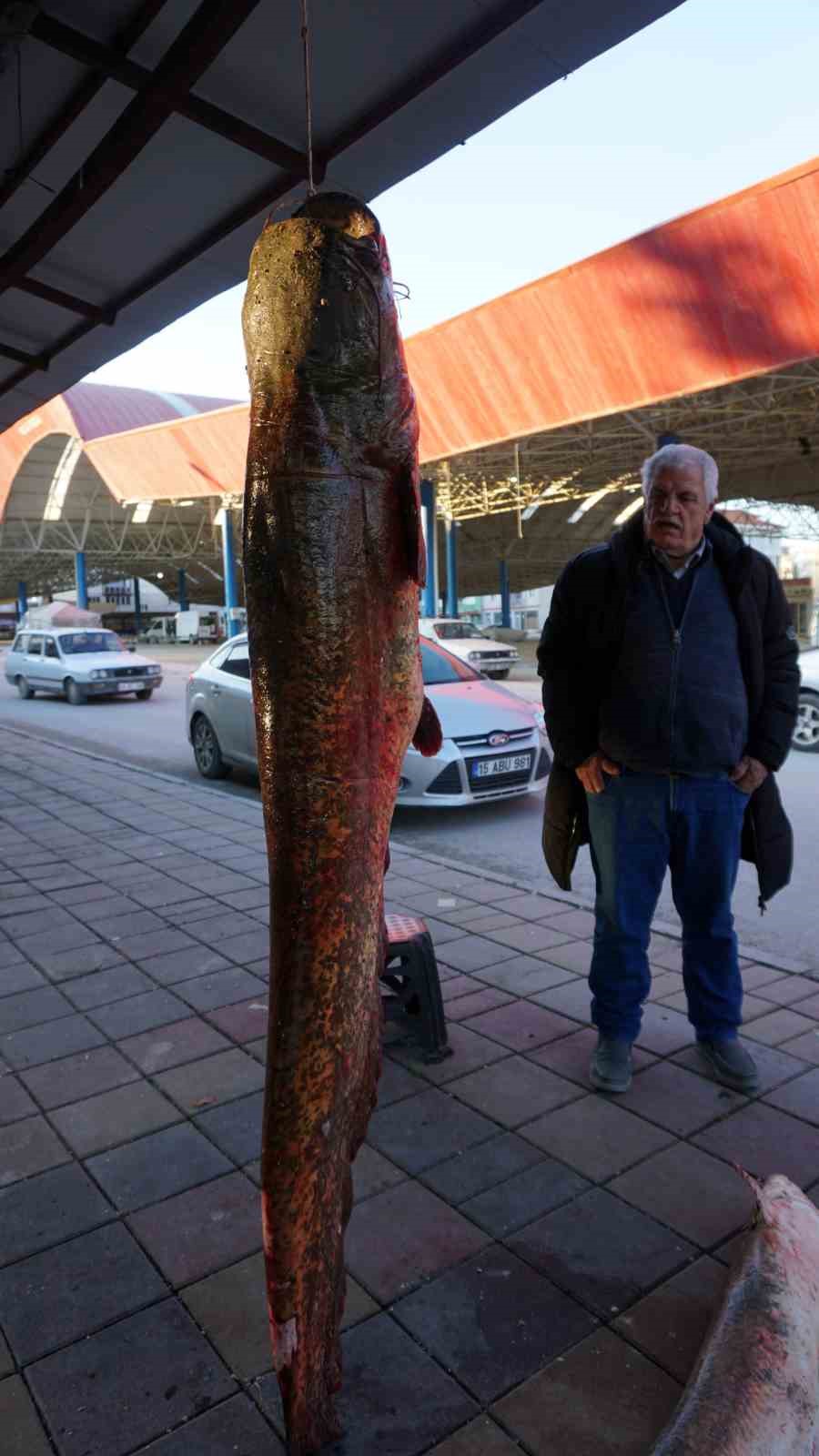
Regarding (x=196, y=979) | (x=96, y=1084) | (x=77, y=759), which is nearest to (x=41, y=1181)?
(x=96, y=1084)

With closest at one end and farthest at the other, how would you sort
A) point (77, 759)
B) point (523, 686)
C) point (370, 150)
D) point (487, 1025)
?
1. point (487, 1025)
2. point (370, 150)
3. point (77, 759)
4. point (523, 686)

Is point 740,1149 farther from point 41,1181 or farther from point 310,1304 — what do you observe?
point 41,1181

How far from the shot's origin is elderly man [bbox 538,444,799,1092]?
2975mm

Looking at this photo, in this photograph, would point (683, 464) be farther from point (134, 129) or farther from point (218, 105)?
point (134, 129)

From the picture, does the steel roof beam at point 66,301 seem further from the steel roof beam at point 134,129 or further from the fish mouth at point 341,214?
the fish mouth at point 341,214

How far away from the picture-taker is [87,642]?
20750mm

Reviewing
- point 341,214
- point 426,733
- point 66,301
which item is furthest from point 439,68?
point 66,301

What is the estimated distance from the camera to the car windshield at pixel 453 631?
928 inches

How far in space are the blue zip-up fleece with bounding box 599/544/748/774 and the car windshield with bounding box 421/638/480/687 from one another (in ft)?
19.2

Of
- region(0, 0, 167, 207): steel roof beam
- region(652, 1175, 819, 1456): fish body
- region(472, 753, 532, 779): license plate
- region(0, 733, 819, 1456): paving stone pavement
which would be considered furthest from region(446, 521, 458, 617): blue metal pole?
region(652, 1175, 819, 1456): fish body

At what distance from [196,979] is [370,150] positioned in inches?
147

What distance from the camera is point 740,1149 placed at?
283 centimetres

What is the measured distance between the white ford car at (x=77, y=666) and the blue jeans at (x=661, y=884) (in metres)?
17.5

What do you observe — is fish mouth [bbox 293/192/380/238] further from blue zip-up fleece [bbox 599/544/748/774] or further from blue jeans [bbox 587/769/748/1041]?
blue jeans [bbox 587/769/748/1041]
